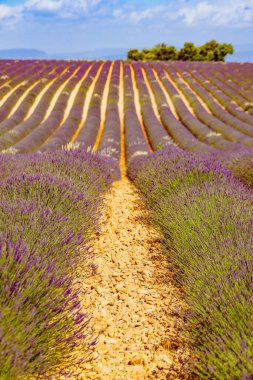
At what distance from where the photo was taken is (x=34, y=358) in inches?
87.4

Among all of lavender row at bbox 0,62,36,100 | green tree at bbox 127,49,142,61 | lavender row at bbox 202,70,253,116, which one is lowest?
lavender row at bbox 202,70,253,116

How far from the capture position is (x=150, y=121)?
57.6 feet

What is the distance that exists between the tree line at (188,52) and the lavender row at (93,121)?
2645 centimetres

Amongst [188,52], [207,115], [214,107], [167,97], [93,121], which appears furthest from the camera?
[188,52]

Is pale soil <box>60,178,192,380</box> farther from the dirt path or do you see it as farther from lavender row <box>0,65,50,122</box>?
lavender row <box>0,65,50,122</box>

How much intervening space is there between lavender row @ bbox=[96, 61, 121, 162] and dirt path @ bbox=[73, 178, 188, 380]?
20.1 feet

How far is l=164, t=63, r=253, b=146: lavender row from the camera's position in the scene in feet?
46.0

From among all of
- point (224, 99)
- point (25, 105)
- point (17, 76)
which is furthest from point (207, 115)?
point (17, 76)

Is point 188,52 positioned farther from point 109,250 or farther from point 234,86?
point 109,250

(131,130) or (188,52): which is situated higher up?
(188,52)

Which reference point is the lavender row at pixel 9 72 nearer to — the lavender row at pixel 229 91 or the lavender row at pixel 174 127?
the lavender row at pixel 174 127

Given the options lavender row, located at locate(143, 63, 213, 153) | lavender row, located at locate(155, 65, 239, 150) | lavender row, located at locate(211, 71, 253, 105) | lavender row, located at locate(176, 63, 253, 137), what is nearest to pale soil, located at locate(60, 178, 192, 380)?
lavender row, located at locate(143, 63, 213, 153)

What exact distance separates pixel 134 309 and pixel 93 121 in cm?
1464

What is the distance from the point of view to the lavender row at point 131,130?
1184 centimetres
